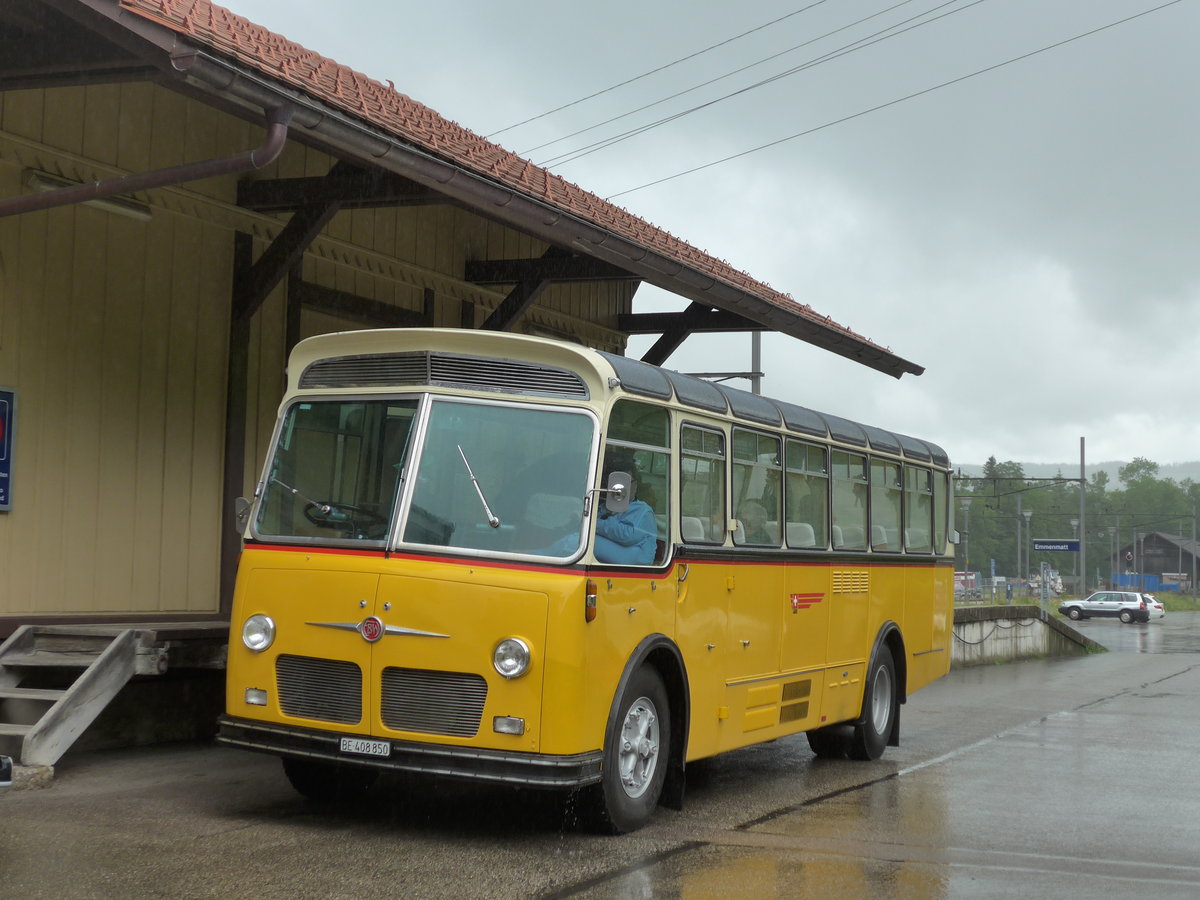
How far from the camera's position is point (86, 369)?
11.4m

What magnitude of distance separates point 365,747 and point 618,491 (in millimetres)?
1880

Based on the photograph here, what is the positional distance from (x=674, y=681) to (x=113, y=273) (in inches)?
234

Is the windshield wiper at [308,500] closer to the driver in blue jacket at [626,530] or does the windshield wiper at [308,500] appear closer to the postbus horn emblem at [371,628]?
the postbus horn emblem at [371,628]

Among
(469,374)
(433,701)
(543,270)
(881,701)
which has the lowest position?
(881,701)

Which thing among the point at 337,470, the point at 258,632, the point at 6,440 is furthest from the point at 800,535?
the point at 6,440

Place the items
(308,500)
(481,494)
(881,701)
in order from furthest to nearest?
(881,701) < (308,500) < (481,494)

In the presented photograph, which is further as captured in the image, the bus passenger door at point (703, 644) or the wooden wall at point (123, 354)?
the wooden wall at point (123, 354)

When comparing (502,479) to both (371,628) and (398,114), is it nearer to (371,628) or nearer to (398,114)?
(371,628)

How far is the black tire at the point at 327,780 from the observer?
873 centimetres

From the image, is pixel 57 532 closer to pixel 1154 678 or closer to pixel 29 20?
pixel 29 20

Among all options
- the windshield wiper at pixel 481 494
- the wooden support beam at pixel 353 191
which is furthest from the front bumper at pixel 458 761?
the wooden support beam at pixel 353 191

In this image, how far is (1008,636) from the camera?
29188 millimetres

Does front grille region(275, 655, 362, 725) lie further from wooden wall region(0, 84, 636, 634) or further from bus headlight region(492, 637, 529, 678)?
wooden wall region(0, 84, 636, 634)

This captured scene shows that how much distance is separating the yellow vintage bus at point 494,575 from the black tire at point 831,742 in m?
2.95
